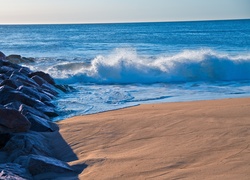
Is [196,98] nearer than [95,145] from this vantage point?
No

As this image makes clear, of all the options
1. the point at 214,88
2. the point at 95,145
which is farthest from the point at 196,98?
the point at 95,145

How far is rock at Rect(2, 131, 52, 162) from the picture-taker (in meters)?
4.75

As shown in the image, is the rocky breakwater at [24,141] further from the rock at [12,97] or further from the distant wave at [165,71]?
the distant wave at [165,71]

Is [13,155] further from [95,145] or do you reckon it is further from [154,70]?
A: [154,70]

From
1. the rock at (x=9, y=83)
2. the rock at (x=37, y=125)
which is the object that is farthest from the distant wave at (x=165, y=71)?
the rock at (x=37, y=125)

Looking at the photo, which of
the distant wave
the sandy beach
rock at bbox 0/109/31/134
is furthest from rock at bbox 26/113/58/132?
the distant wave

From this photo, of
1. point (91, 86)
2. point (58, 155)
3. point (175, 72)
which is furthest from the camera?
point (175, 72)

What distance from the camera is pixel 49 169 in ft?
14.1

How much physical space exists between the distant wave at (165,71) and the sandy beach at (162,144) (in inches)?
275

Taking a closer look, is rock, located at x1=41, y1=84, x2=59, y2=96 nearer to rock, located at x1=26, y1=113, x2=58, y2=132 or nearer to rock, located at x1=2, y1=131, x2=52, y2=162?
rock, located at x1=26, y1=113, x2=58, y2=132

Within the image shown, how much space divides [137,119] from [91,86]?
6390 millimetres

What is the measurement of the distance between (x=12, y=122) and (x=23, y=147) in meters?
0.69

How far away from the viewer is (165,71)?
14945mm

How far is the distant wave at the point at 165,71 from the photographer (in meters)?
14.2
